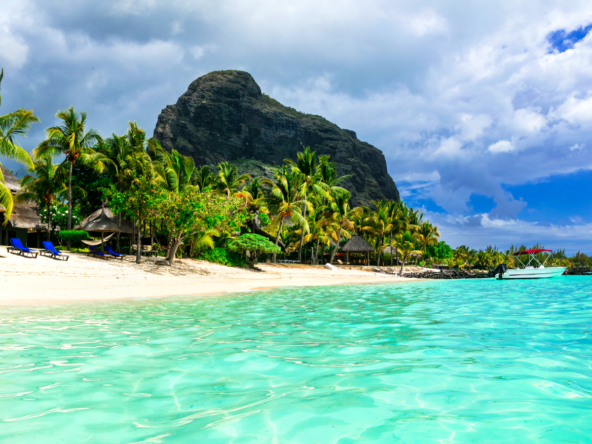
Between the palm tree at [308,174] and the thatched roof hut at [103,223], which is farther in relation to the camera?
the palm tree at [308,174]

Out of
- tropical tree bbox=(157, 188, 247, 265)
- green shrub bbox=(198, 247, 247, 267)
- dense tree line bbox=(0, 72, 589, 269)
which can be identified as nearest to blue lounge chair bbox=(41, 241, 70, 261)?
dense tree line bbox=(0, 72, 589, 269)

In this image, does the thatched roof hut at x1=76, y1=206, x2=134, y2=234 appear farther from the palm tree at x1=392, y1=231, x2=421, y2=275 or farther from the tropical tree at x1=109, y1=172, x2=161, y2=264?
the palm tree at x1=392, y1=231, x2=421, y2=275

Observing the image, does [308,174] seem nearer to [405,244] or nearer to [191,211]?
[191,211]

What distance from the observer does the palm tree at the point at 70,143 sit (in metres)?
24.8

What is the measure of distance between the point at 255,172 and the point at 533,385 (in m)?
94.8

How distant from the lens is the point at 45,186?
2962 centimetres

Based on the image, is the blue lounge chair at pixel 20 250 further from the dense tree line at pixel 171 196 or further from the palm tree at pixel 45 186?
the palm tree at pixel 45 186

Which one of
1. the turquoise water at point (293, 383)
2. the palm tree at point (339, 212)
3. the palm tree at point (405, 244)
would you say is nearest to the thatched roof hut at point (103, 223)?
the palm tree at point (339, 212)

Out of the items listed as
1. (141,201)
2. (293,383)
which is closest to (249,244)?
(141,201)

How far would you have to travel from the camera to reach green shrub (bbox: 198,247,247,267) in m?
25.2

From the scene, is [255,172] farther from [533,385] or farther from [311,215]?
[533,385]

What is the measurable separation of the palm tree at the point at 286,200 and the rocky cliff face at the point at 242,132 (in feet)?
234

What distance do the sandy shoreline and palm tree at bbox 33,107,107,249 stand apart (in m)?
8.70

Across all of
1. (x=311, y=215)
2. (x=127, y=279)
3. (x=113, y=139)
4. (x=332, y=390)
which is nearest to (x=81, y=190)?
(x=113, y=139)
